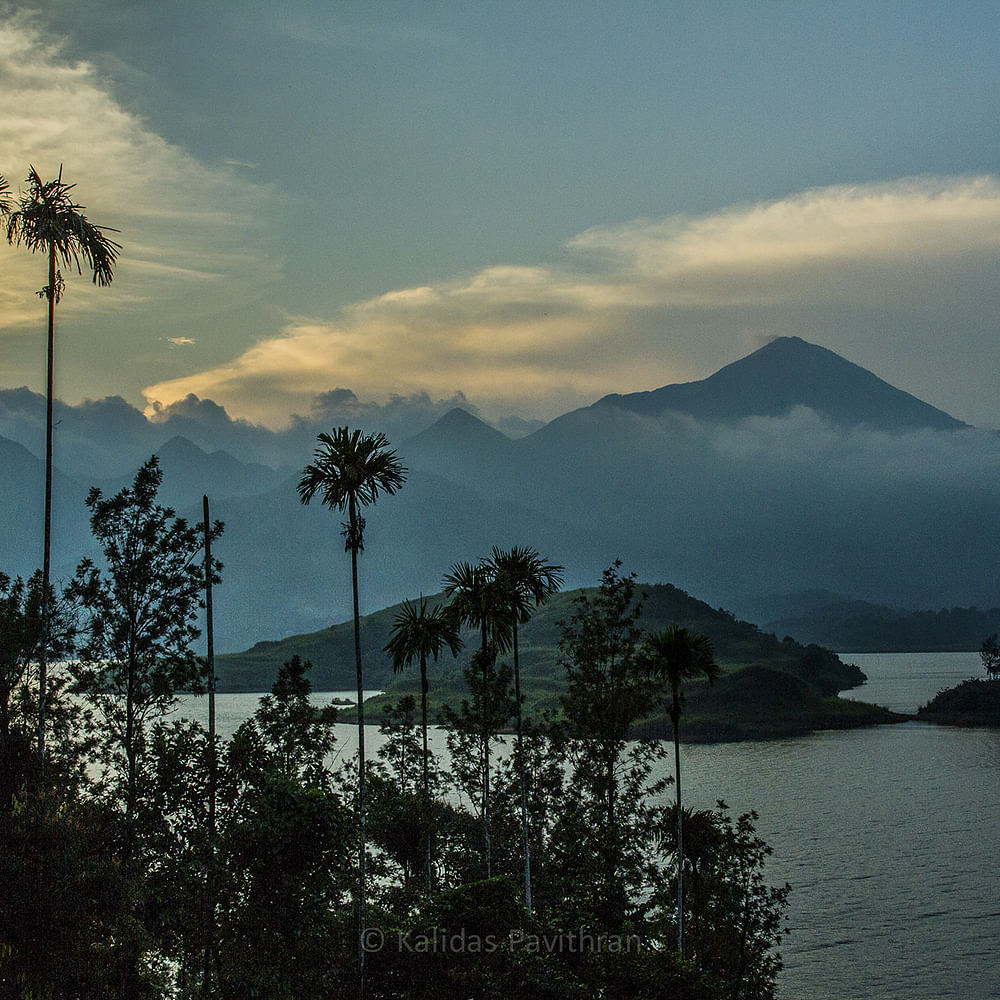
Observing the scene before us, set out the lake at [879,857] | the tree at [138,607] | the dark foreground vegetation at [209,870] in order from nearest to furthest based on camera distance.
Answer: the dark foreground vegetation at [209,870] < the tree at [138,607] < the lake at [879,857]

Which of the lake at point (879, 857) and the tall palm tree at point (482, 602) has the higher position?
the tall palm tree at point (482, 602)

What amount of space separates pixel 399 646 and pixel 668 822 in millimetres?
18792

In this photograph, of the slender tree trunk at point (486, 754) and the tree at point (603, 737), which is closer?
the tree at point (603, 737)

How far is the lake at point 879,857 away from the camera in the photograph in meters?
69.2

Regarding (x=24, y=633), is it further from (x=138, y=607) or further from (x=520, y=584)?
(x=520, y=584)

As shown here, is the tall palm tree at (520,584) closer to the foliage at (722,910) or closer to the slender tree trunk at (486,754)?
the slender tree trunk at (486,754)

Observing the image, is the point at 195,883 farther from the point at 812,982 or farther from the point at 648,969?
the point at 812,982

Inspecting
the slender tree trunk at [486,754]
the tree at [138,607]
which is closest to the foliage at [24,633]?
the tree at [138,607]

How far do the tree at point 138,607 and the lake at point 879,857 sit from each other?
149 feet

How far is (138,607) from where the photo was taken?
1724 inches

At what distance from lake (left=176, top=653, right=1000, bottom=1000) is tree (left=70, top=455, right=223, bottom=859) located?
45.4m

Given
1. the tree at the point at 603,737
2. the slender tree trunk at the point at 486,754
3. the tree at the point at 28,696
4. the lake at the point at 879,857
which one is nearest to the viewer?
the tree at the point at 28,696

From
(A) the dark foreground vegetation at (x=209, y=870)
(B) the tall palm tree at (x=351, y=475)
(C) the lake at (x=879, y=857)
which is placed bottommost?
(C) the lake at (x=879, y=857)

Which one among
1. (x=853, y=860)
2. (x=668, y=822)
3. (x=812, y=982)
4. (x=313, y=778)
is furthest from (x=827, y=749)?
(x=313, y=778)
